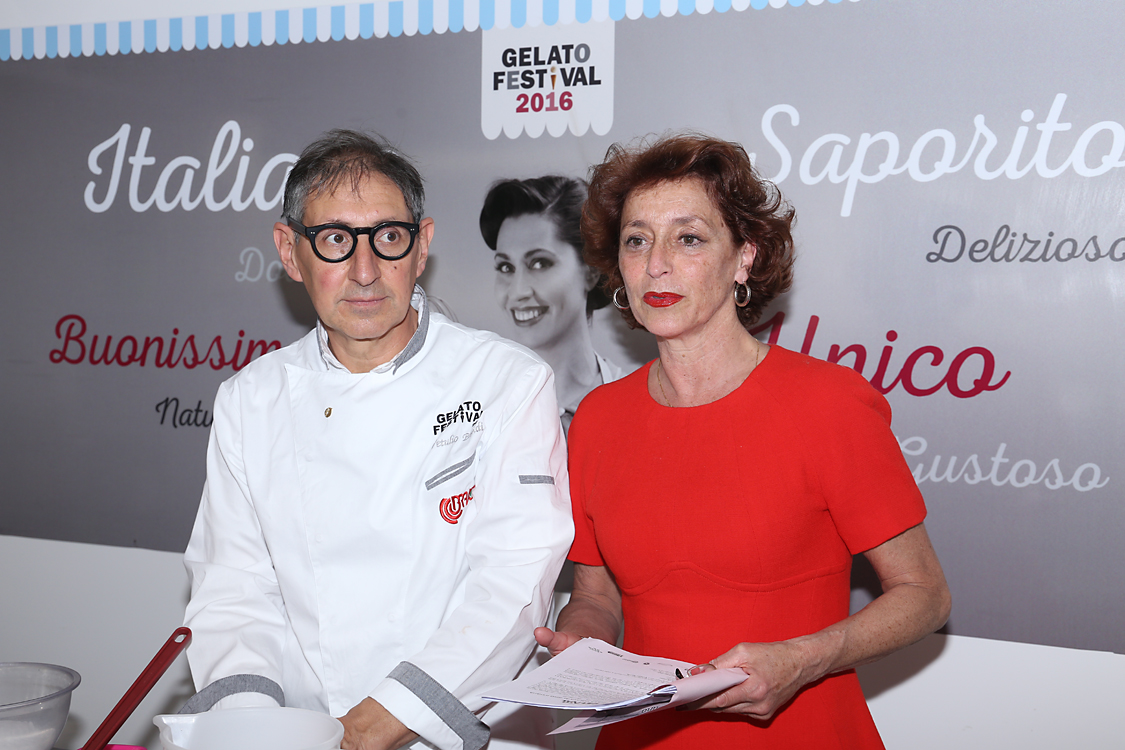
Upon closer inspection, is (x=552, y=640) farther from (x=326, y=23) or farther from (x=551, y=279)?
(x=326, y=23)

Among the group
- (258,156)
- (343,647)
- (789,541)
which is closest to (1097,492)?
(789,541)

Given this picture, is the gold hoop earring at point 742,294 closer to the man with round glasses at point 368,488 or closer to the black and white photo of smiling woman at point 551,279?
the man with round glasses at point 368,488

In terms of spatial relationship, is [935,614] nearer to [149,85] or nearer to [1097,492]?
[1097,492]

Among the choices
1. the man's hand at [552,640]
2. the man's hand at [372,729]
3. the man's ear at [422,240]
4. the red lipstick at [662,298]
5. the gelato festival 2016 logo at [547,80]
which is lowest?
the man's hand at [372,729]

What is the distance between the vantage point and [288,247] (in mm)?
1475

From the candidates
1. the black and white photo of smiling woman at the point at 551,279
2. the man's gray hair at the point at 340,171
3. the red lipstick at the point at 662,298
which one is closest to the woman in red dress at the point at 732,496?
the red lipstick at the point at 662,298

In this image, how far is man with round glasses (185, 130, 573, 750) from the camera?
1312mm

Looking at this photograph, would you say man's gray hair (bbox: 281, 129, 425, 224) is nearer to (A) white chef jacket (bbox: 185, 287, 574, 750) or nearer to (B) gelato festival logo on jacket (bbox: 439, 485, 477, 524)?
(A) white chef jacket (bbox: 185, 287, 574, 750)

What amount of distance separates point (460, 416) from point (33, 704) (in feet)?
2.22

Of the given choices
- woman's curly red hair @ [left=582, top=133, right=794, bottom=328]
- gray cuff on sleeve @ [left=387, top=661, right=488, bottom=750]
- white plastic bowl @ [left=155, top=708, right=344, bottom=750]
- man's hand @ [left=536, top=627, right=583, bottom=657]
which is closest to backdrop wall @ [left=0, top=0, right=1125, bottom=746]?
woman's curly red hair @ [left=582, top=133, right=794, bottom=328]

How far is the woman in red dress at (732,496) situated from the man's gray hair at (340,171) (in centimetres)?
35

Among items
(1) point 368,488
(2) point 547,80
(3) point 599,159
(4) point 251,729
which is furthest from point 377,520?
(2) point 547,80

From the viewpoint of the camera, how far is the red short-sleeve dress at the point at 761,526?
127 centimetres

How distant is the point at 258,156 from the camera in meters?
2.18
